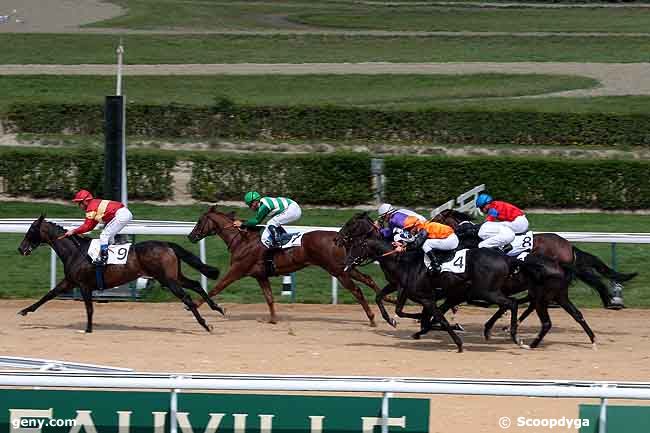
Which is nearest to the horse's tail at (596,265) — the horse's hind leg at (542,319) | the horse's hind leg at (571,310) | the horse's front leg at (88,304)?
the horse's hind leg at (571,310)

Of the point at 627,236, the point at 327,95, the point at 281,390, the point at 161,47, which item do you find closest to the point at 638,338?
the point at 627,236

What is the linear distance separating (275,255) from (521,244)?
7.60 feet

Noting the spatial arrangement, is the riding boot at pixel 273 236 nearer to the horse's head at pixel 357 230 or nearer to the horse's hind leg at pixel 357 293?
the horse's hind leg at pixel 357 293

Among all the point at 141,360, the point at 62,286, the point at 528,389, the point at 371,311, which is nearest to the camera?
the point at 528,389

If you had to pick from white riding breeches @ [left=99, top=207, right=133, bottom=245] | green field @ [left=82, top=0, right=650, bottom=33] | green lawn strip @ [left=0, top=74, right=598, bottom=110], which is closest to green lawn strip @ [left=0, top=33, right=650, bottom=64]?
green field @ [left=82, top=0, right=650, bottom=33]

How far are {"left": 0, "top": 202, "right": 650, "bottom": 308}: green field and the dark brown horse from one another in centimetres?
126

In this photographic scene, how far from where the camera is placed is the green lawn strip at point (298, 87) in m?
23.5

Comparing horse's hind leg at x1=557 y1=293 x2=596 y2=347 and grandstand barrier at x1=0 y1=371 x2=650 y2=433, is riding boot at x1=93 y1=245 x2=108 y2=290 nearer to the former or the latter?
horse's hind leg at x1=557 y1=293 x2=596 y2=347

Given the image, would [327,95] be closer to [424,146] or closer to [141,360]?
[424,146]

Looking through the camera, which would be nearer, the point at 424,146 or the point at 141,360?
the point at 141,360

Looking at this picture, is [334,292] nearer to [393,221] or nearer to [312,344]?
[393,221]

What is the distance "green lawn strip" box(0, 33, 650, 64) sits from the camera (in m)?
29.1

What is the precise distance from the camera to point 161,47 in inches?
1198

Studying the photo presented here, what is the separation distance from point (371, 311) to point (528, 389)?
6.07 meters
